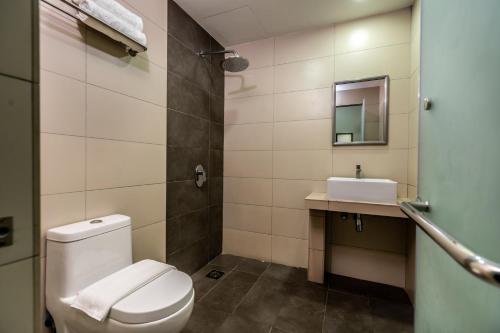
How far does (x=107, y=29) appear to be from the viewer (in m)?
1.28

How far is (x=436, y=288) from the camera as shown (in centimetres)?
71

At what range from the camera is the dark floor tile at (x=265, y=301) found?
5.24ft

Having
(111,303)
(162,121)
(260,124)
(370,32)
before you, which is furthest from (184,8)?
(111,303)

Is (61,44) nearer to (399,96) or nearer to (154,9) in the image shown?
(154,9)

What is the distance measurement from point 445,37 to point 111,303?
1602 millimetres

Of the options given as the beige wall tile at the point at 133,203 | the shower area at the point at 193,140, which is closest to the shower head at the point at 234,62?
A: the shower area at the point at 193,140

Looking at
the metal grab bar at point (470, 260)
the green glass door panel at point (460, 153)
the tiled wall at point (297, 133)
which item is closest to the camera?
the metal grab bar at point (470, 260)

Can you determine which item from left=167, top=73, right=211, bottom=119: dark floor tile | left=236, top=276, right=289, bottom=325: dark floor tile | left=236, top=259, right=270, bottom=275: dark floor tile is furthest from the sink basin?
left=167, top=73, right=211, bottom=119: dark floor tile

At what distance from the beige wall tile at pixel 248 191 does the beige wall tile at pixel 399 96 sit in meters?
1.32

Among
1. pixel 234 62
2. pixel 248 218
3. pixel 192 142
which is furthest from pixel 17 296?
pixel 248 218

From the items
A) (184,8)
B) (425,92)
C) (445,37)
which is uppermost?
(184,8)

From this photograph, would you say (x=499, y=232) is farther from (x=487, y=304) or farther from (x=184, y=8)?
(x=184, y=8)

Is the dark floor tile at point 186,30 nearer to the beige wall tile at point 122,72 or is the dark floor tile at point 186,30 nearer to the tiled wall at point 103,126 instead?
the tiled wall at point 103,126

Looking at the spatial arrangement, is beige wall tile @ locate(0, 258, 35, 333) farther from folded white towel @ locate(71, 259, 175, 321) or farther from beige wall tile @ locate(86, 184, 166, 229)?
beige wall tile @ locate(86, 184, 166, 229)
